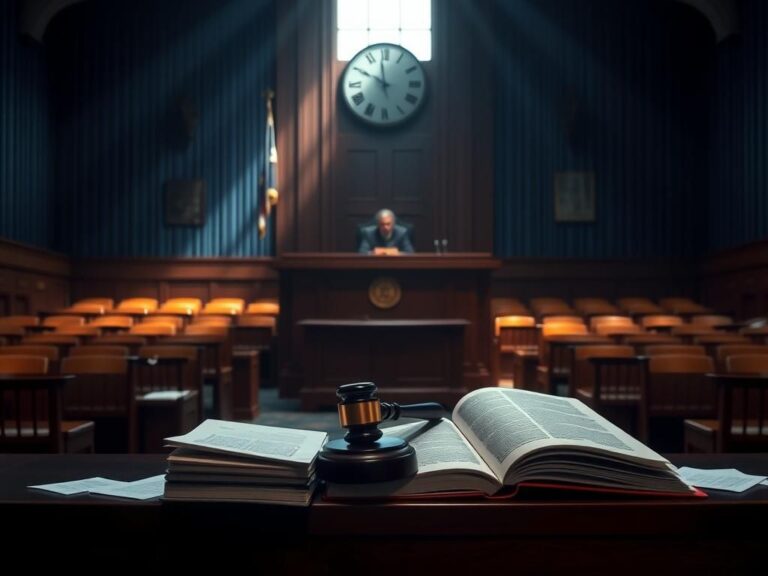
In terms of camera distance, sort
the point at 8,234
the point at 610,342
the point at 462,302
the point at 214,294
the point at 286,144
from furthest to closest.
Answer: the point at 214,294 < the point at 286,144 < the point at 8,234 < the point at 462,302 < the point at 610,342

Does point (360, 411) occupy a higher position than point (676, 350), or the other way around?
point (360, 411)

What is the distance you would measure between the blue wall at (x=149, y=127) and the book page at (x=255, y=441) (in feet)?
34.1

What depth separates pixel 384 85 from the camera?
426 inches

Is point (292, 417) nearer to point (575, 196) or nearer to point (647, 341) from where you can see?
point (647, 341)

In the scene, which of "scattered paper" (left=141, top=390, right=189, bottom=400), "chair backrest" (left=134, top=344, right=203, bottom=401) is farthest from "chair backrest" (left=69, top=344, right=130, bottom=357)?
"scattered paper" (left=141, top=390, right=189, bottom=400)

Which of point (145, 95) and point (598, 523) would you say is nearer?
point (598, 523)

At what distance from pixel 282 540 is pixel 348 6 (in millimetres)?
11018

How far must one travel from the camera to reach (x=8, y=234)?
9.94 metres

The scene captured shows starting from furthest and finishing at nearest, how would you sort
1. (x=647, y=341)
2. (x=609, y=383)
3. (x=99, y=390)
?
1. (x=647, y=341)
2. (x=609, y=383)
3. (x=99, y=390)

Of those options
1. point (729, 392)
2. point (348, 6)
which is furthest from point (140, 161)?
point (729, 392)

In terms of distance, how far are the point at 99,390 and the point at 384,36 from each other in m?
8.14

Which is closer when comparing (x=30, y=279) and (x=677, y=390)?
(x=677, y=390)

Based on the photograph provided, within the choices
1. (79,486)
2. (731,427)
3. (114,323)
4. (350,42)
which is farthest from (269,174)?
(79,486)

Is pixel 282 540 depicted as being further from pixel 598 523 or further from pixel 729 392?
pixel 729 392
